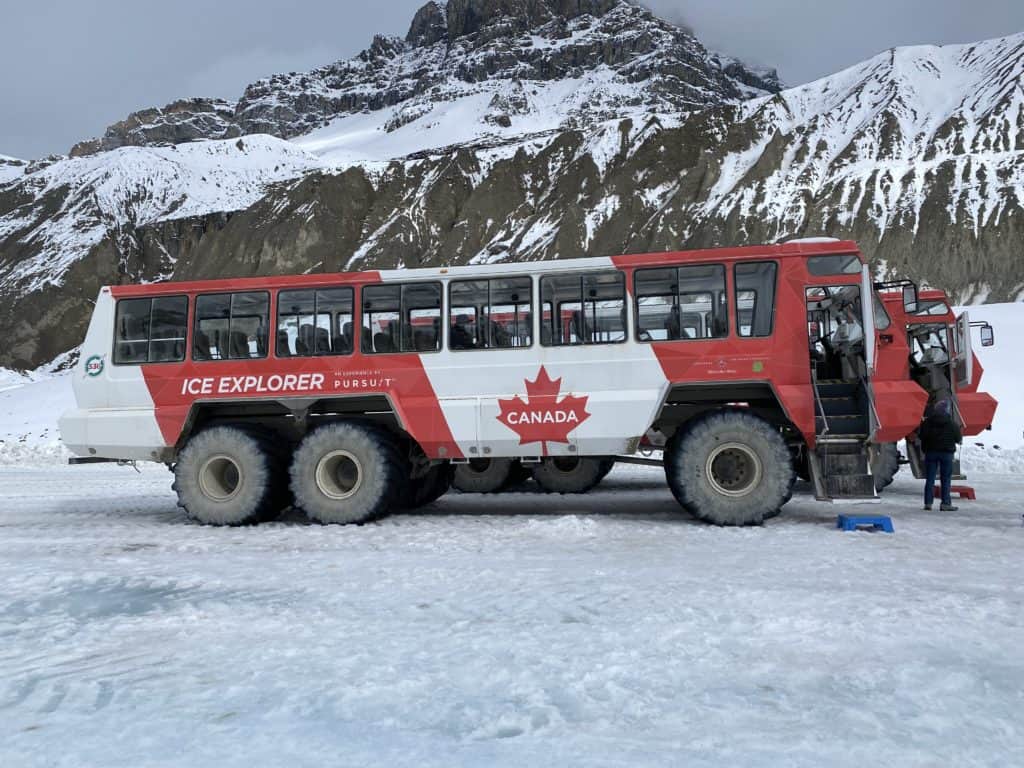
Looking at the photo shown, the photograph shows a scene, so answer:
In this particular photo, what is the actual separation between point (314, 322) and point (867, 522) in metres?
6.46

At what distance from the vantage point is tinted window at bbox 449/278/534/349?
30.3 ft

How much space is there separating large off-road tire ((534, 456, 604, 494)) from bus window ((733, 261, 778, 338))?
417cm

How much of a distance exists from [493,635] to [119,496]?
396 inches

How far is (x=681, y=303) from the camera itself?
348 inches

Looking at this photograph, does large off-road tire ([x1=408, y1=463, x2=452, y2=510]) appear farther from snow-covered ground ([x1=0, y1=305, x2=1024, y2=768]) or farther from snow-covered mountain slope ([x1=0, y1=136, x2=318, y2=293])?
snow-covered mountain slope ([x1=0, y1=136, x2=318, y2=293])

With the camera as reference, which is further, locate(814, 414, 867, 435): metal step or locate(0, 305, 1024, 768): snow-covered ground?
locate(814, 414, 867, 435): metal step

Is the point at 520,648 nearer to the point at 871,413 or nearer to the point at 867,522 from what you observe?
the point at 867,522

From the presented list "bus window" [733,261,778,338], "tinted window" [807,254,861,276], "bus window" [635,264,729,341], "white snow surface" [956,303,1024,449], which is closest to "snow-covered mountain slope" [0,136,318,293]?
"white snow surface" [956,303,1024,449]

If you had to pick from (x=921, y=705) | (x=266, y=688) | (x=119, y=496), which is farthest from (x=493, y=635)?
(x=119, y=496)

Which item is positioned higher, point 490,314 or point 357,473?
point 490,314

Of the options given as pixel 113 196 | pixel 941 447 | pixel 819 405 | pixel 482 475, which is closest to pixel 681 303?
pixel 819 405

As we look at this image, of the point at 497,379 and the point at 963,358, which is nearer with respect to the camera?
the point at 497,379

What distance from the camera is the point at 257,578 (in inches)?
244

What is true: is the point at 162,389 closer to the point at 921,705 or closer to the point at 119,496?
the point at 119,496
